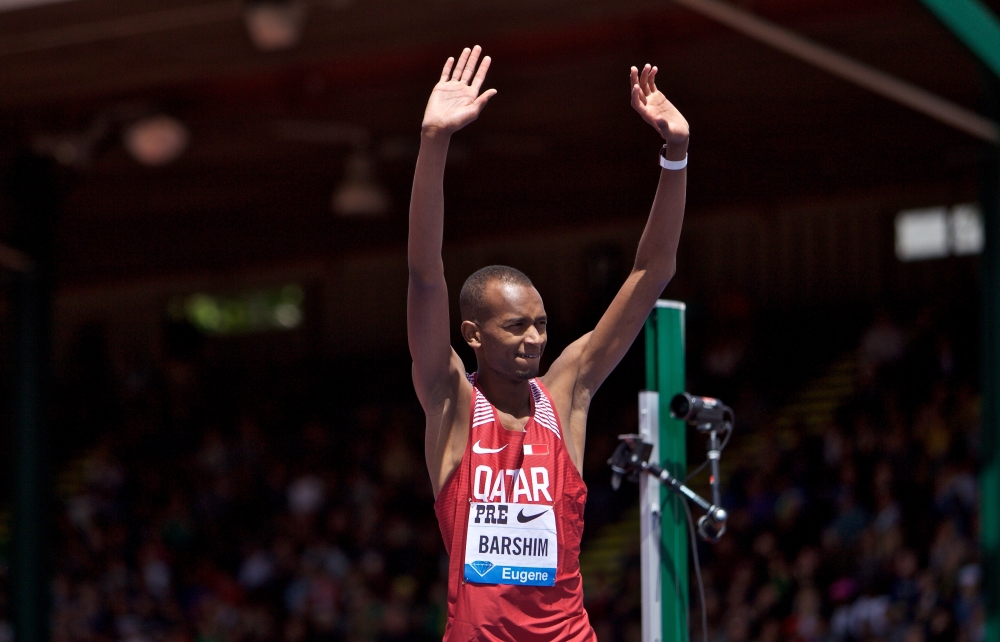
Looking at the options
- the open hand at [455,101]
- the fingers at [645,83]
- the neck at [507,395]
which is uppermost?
the fingers at [645,83]

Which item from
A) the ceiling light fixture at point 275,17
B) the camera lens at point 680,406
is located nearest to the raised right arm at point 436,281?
the camera lens at point 680,406

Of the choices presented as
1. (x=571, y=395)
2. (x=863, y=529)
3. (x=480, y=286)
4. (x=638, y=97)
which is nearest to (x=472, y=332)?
(x=480, y=286)

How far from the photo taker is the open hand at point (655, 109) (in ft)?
12.4

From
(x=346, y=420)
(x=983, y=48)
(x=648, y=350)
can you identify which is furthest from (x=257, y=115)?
(x=648, y=350)

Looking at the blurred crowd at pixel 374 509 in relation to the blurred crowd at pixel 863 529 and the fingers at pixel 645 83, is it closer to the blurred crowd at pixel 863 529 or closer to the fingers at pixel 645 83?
the blurred crowd at pixel 863 529

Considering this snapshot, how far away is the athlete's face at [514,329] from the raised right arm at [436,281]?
12 cm

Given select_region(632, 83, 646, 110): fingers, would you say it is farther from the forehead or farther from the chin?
the chin

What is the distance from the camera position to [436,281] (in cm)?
338

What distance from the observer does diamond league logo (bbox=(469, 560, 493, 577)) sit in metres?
3.42

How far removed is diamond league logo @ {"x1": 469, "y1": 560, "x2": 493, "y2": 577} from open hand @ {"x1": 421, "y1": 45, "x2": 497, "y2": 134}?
3.63ft

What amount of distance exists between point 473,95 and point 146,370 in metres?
18.5

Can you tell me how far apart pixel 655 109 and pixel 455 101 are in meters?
0.67

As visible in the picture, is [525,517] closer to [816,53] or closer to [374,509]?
[816,53]

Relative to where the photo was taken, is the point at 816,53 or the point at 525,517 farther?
the point at 816,53
